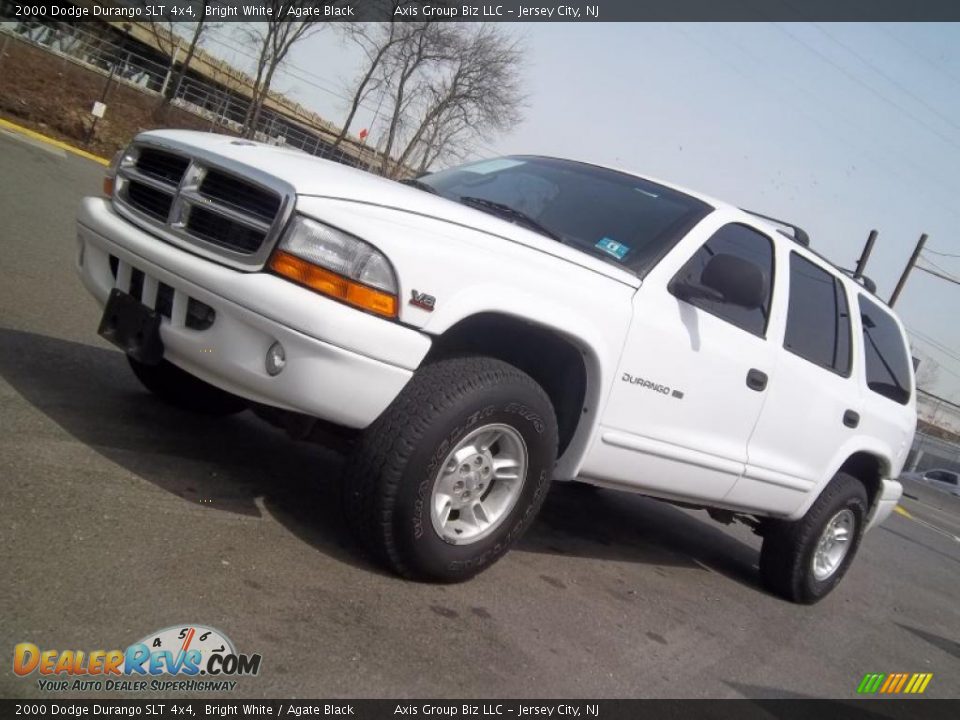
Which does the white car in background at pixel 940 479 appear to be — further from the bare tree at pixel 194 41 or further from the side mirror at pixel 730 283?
the bare tree at pixel 194 41

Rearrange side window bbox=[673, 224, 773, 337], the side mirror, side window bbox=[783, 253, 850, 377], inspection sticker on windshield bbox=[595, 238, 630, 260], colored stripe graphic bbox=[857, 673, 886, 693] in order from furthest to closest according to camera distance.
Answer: side window bbox=[783, 253, 850, 377], colored stripe graphic bbox=[857, 673, 886, 693], side window bbox=[673, 224, 773, 337], inspection sticker on windshield bbox=[595, 238, 630, 260], the side mirror

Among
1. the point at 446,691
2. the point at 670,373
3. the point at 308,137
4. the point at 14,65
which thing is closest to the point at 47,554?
the point at 446,691

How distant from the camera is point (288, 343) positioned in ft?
9.48

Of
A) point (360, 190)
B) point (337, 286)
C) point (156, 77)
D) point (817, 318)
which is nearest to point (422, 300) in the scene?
point (337, 286)

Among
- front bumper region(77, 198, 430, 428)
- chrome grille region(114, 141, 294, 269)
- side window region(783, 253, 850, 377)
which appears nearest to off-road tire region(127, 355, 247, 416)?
chrome grille region(114, 141, 294, 269)

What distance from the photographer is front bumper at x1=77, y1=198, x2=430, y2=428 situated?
2.87 metres

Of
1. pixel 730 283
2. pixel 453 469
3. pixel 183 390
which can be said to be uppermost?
pixel 730 283

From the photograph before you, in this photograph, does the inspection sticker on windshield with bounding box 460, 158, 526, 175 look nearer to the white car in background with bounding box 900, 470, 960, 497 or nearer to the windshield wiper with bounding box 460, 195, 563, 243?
the windshield wiper with bounding box 460, 195, 563, 243

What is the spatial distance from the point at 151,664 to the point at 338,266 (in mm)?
1365

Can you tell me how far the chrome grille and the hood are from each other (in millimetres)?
59

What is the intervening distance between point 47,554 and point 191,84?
40.7m

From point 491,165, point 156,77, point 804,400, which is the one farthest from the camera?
point 156,77

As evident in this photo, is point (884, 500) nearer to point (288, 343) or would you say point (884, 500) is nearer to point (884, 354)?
point (884, 354)

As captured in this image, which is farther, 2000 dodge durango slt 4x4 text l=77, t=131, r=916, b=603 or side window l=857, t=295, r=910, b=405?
side window l=857, t=295, r=910, b=405
